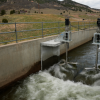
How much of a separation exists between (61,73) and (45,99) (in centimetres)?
250

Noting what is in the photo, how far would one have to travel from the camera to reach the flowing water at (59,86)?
18.0ft

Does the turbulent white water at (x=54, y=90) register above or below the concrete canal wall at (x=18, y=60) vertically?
below

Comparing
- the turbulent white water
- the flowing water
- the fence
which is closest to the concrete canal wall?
the flowing water

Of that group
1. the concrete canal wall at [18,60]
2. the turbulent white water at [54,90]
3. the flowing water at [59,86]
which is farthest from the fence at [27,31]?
the turbulent white water at [54,90]

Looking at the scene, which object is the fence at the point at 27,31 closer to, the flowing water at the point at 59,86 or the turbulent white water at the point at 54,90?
the flowing water at the point at 59,86

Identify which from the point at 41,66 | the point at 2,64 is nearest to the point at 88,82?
the point at 41,66

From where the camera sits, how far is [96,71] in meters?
7.40

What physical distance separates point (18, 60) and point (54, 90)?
7.62ft

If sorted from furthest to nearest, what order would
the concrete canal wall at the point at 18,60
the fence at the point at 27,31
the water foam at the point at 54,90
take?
the fence at the point at 27,31
the concrete canal wall at the point at 18,60
the water foam at the point at 54,90

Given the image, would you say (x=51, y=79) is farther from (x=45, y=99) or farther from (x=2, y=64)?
(x=2, y=64)

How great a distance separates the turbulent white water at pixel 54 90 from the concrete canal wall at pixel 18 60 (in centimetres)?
61

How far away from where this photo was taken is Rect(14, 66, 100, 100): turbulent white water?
17.9 ft

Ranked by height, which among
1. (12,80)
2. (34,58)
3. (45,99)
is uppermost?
(34,58)

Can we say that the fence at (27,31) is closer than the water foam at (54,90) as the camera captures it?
No
